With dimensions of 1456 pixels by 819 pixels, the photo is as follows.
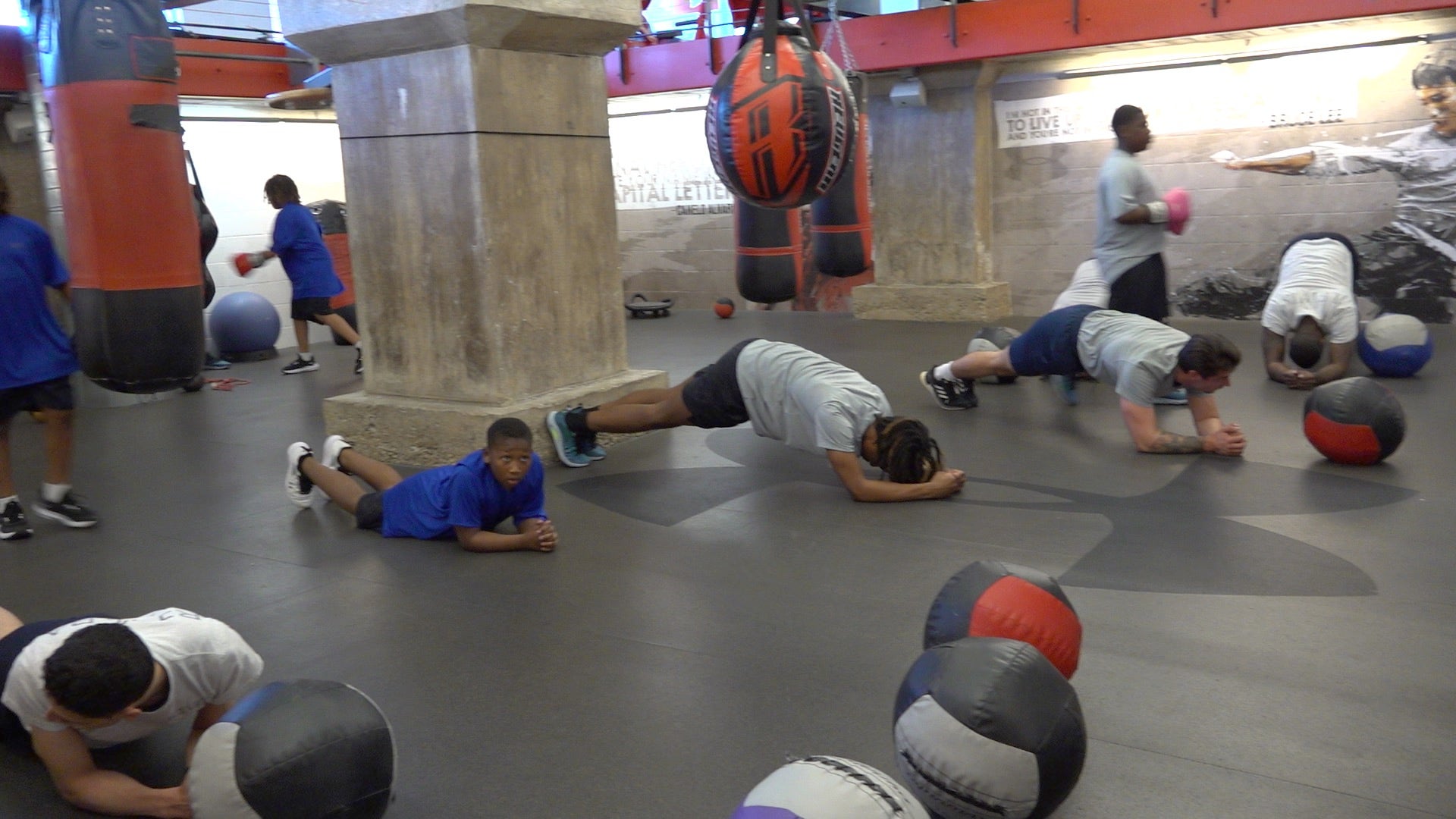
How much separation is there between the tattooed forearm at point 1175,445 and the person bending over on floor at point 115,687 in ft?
13.0

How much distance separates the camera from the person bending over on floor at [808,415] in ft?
14.8

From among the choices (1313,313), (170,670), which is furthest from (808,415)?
(1313,313)

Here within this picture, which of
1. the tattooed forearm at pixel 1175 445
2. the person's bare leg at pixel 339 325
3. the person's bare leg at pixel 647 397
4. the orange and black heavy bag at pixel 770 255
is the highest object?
the orange and black heavy bag at pixel 770 255

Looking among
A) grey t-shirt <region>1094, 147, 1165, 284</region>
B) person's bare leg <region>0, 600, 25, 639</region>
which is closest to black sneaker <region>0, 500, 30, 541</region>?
person's bare leg <region>0, 600, 25, 639</region>

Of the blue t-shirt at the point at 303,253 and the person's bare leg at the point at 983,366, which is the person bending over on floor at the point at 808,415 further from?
the blue t-shirt at the point at 303,253

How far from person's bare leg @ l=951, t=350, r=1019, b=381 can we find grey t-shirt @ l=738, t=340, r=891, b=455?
1.46 metres

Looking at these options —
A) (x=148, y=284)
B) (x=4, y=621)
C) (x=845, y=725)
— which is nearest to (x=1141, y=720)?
(x=845, y=725)

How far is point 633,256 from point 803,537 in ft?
31.6

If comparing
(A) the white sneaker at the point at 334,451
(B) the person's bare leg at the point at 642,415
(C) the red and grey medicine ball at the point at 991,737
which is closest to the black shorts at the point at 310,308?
(A) the white sneaker at the point at 334,451

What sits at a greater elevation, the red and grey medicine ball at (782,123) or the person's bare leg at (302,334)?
the red and grey medicine ball at (782,123)

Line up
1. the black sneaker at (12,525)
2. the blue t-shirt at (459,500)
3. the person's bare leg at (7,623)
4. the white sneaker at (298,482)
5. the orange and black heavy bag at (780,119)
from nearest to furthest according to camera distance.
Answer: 1. the person's bare leg at (7,623)
2. the blue t-shirt at (459,500)
3. the orange and black heavy bag at (780,119)
4. the black sneaker at (12,525)
5. the white sneaker at (298,482)

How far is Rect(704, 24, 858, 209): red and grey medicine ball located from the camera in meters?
4.31

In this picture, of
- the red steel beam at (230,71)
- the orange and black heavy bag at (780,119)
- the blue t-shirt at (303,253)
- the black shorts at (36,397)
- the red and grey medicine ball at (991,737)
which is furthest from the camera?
the red steel beam at (230,71)

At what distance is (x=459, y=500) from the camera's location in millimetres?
4059
